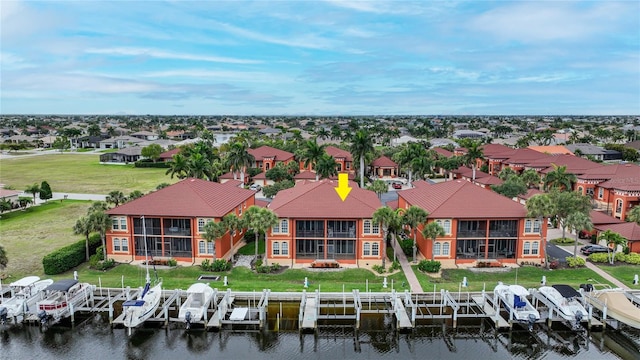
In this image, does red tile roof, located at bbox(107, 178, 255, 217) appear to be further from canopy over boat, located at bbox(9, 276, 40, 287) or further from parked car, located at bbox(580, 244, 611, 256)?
parked car, located at bbox(580, 244, 611, 256)

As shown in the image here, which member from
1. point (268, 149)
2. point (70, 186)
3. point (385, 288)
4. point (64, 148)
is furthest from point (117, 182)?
point (64, 148)

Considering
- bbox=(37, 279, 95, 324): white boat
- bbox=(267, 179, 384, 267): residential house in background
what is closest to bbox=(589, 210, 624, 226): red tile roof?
bbox=(267, 179, 384, 267): residential house in background

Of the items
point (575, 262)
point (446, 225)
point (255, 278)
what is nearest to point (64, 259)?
point (255, 278)

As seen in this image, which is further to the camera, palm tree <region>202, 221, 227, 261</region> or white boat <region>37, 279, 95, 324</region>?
palm tree <region>202, 221, 227, 261</region>

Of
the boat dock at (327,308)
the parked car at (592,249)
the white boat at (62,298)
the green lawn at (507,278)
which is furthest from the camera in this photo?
the parked car at (592,249)

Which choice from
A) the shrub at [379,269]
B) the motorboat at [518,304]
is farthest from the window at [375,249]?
the motorboat at [518,304]

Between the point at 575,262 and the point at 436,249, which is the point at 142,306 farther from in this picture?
the point at 575,262

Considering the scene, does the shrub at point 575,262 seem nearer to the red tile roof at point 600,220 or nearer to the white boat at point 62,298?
the red tile roof at point 600,220
